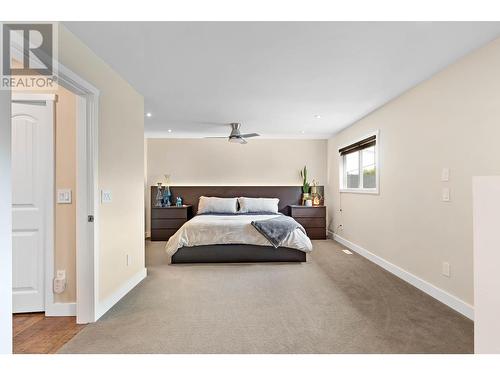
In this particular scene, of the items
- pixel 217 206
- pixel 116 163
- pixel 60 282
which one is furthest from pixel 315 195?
pixel 60 282

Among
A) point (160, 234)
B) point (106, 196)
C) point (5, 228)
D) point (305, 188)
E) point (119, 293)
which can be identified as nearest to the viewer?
point (5, 228)

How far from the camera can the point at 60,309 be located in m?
2.43

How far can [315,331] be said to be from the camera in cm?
212

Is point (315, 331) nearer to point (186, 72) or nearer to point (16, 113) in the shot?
point (186, 72)

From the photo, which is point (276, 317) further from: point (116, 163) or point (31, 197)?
point (31, 197)

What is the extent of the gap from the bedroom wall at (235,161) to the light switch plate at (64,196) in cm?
396

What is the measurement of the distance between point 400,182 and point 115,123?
11.0 feet

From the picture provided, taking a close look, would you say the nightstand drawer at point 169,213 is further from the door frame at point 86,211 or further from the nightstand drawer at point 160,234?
the door frame at point 86,211

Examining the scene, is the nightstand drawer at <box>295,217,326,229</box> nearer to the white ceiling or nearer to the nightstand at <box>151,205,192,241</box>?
the nightstand at <box>151,205,192,241</box>

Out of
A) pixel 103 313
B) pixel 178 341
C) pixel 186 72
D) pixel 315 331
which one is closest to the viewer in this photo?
pixel 178 341

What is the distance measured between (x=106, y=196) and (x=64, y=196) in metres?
0.34

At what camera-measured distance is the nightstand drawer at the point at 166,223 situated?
18.9 ft

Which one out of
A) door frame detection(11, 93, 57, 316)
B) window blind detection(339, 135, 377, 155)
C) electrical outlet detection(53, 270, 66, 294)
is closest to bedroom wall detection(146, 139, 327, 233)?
window blind detection(339, 135, 377, 155)
